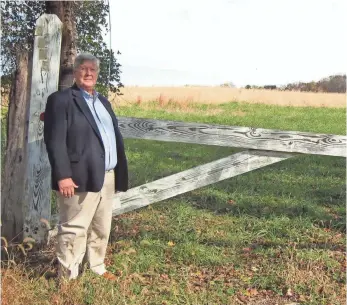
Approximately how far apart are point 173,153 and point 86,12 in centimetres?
488

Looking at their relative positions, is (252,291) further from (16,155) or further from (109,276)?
(16,155)

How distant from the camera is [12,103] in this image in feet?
13.8

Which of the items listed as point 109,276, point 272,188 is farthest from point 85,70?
point 272,188

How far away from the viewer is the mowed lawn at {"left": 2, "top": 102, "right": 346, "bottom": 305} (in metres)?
3.56

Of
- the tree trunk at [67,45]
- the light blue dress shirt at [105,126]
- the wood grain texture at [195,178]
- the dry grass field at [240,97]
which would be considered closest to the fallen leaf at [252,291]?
the wood grain texture at [195,178]

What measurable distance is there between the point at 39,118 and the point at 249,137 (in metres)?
1.88

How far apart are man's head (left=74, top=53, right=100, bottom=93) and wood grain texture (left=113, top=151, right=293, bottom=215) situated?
122 cm

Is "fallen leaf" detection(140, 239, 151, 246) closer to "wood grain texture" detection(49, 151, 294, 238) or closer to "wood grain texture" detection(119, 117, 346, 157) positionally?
"wood grain texture" detection(49, 151, 294, 238)

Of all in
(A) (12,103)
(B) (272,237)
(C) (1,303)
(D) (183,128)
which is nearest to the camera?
(C) (1,303)

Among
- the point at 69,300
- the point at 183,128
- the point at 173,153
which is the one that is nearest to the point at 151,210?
the point at 183,128

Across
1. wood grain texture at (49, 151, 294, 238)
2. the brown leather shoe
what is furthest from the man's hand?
wood grain texture at (49, 151, 294, 238)

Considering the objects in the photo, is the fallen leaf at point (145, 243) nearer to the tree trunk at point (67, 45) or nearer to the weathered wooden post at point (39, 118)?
Answer: the weathered wooden post at point (39, 118)

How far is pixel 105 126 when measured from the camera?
350cm

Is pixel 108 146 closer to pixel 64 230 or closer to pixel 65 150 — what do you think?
pixel 65 150
